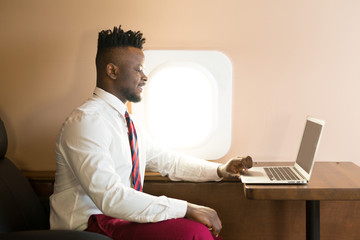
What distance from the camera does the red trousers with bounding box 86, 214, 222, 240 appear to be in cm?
152

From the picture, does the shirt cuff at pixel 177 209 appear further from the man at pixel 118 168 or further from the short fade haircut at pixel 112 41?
the short fade haircut at pixel 112 41

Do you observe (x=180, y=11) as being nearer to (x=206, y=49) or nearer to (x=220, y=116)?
(x=206, y=49)

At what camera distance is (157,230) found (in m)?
1.54

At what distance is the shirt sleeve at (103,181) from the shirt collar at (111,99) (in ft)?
0.60

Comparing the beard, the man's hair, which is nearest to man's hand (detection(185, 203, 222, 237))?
the beard

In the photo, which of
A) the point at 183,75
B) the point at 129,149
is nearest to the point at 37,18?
the point at 183,75

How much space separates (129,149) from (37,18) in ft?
3.31

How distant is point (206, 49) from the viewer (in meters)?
2.24

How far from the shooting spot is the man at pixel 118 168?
154cm

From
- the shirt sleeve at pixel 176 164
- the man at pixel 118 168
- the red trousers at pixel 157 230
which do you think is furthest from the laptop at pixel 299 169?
the red trousers at pixel 157 230

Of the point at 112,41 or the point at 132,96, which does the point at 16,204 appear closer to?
the point at 132,96

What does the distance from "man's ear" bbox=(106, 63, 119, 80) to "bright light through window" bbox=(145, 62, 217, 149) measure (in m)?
0.42

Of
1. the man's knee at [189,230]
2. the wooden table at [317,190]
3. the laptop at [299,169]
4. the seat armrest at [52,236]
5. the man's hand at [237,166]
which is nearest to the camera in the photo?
the seat armrest at [52,236]

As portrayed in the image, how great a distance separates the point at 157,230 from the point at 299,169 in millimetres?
769
